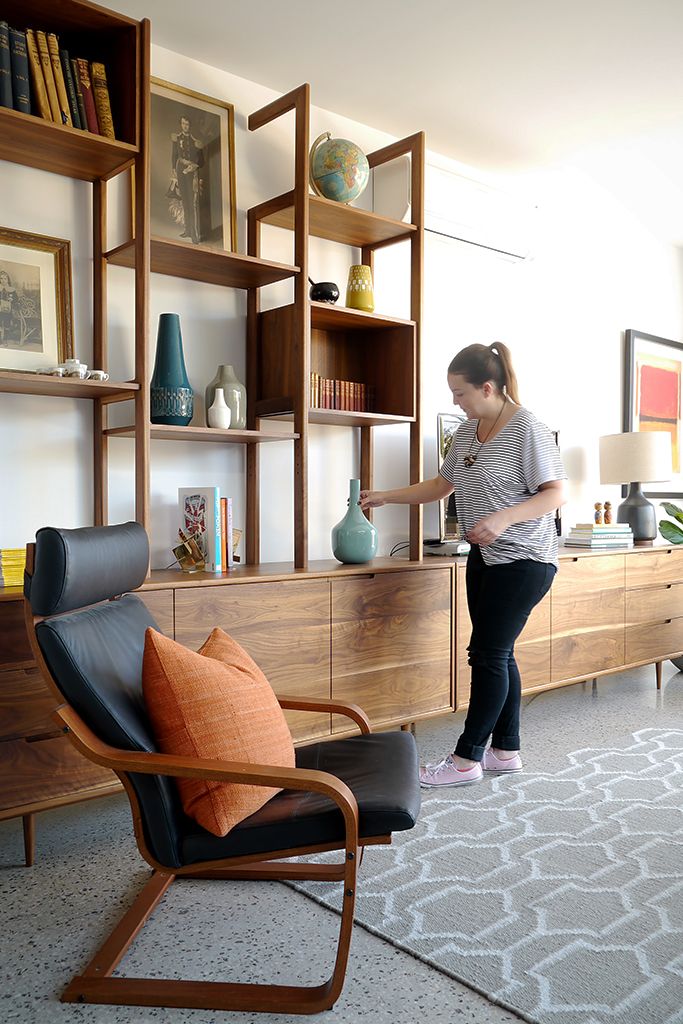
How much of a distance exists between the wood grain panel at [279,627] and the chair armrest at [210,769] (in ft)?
2.89

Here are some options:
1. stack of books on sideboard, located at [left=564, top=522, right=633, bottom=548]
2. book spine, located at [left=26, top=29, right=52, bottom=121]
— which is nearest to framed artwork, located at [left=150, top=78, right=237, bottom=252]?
book spine, located at [left=26, top=29, right=52, bottom=121]

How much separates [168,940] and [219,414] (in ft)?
5.24

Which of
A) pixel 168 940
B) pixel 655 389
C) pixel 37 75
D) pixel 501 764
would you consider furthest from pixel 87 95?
pixel 655 389

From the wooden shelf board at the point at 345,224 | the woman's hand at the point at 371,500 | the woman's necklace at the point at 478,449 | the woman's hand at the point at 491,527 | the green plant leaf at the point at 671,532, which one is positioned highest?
the wooden shelf board at the point at 345,224

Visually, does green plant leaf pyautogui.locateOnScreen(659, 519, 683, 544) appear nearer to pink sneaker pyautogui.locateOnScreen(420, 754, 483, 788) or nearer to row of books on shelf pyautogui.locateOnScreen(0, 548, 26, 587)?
pink sneaker pyautogui.locateOnScreen(420, 754, 483, 788)

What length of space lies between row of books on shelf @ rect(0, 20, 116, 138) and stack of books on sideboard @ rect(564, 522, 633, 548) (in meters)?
2.67

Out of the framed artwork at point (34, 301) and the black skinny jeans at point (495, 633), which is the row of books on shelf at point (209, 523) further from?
the black skinny jeans at point (495, 633)

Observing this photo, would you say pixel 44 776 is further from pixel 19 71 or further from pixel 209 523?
pixel 19 71

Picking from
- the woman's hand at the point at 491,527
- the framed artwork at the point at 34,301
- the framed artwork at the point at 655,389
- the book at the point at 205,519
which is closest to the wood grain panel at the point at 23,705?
the book at the point at 205,519

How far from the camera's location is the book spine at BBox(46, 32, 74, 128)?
2.39 metres

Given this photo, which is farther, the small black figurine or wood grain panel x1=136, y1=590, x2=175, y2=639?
the small black figurine

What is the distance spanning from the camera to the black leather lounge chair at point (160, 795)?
5.08 feet

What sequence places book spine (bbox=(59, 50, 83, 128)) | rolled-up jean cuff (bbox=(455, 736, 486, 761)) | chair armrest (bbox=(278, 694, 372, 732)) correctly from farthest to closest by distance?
rolled-up jean cuff (bbox=(455, 736, 486, 761))
book spine (bbox=(59, 50, 83, 128))
chair armrest (bbox=(278, 694, 372, 732))

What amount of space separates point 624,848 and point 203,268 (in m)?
2.22
